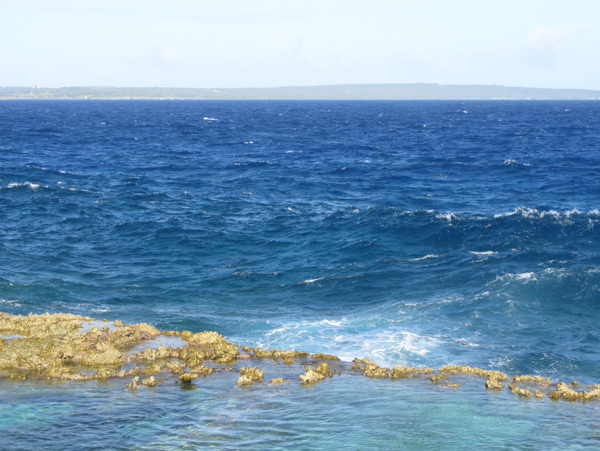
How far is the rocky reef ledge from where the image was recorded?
2255 cm

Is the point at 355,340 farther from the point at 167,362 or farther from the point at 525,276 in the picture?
the point at 525,276

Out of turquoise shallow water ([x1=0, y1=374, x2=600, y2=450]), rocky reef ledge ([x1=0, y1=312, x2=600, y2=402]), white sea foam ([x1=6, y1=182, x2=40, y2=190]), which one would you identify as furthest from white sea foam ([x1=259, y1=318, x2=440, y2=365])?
white sea foam ([x1=6, y1=182, x2=40, y2=190])

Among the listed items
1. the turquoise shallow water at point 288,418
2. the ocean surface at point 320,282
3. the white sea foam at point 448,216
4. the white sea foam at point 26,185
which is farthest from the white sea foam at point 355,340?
the white sea foam at point 26,185

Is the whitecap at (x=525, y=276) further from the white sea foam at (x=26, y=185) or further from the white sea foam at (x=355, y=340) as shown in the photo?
the white sea foam at (x=26, y=185)

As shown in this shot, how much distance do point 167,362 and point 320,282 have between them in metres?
16.8

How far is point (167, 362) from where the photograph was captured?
79.6ft

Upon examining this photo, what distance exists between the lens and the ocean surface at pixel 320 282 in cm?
1902

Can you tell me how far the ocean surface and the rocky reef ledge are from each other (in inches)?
30.0

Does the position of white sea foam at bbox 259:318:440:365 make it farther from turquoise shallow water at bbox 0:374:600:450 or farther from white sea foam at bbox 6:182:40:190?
white sea foam at bbox 6:182:40:190

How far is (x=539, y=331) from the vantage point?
3094 centimetres

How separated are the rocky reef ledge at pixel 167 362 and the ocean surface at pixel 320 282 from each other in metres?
0.76

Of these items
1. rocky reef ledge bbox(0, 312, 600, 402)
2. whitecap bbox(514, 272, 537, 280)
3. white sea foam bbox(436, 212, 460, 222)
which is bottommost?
rocky reef ledge bbox(0, 312, 600, 402)

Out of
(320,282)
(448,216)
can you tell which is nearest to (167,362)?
(320,282)

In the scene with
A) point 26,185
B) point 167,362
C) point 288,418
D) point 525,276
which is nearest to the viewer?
point 288,418
